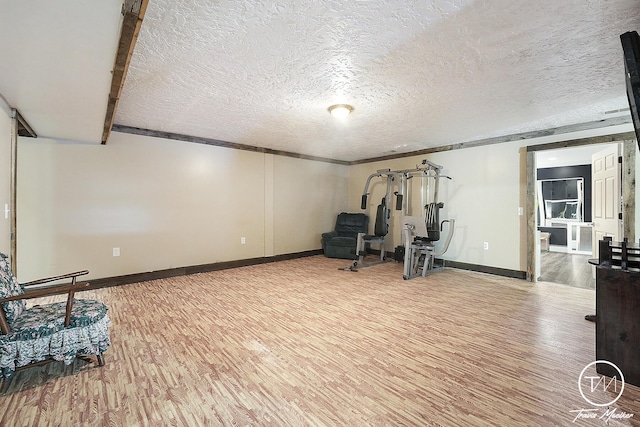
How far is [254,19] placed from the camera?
182 cm

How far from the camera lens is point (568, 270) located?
17.0ft

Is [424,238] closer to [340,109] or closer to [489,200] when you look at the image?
[489,200]

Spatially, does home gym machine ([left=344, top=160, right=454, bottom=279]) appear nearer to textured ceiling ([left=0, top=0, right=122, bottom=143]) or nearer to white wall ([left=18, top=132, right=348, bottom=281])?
white wall ([left=18, top=132, right=348, bottom=281])

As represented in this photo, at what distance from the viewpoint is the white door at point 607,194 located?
3.81 meters

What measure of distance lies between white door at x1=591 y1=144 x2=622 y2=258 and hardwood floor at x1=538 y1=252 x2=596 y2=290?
514mm

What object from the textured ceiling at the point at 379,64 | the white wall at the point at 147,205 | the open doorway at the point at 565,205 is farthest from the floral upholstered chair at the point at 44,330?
the open doorway at the point at 565,205

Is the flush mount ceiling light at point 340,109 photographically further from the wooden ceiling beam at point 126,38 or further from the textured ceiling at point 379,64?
the wooden ceiling beam at point 126,38

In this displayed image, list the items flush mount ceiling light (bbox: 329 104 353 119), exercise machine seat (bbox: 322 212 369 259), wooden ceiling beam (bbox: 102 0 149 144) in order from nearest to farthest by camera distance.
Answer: wooden ceiling beam (bbox: 102 0 149 144)
flush mount ceiling light (bbox: 329 104 353 119)
exercise machine seat (bbox: 322 212 369 259)

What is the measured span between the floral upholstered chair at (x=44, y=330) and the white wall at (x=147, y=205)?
2.03m

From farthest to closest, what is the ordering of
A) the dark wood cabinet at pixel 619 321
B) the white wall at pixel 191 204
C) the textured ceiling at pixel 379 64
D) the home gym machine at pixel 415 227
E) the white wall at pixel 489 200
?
1. the home gym machine at pixel 415 227
2. the white wall at pixel 489 200
3. the white wall at pixel 191 204
4. the dark wood cabinet at pixel 619 321
5. the textured ceiling at pixel 379 64

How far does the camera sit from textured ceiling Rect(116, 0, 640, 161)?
1.76 m

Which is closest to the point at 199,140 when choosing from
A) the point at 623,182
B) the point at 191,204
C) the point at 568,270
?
the point at 191,204

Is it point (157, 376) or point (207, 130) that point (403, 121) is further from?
point (157, 376)

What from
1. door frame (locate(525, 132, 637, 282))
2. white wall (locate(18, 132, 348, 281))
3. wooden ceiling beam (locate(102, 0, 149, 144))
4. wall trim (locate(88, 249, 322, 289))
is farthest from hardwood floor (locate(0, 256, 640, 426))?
wooden ceiling beam (locate(102, 0, 149, 144))
